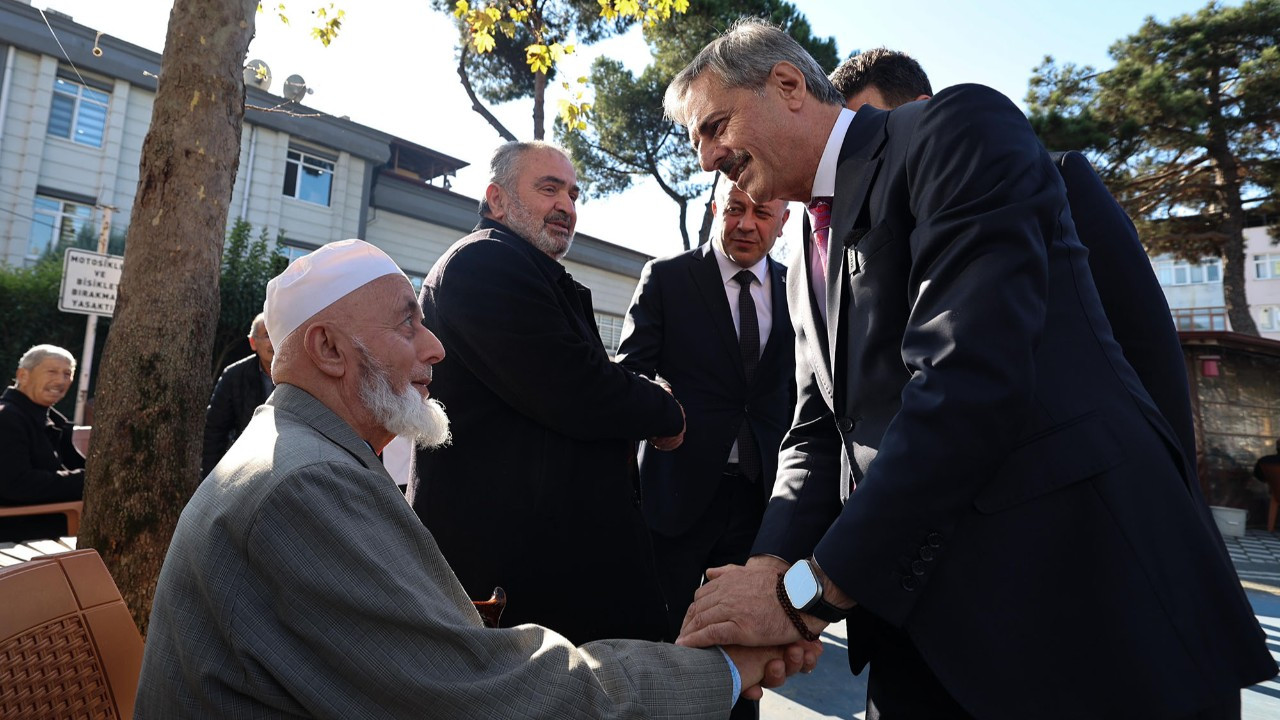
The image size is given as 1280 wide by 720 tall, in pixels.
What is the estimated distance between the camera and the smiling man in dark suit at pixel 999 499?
115cm

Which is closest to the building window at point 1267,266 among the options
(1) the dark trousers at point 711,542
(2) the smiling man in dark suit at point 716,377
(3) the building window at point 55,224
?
(2) the smiling man in dark suit at point 716,377

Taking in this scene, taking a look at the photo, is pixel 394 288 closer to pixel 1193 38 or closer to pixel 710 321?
pixel 710 321

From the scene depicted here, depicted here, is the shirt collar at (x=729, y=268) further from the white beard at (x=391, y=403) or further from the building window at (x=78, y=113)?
the building window at (x=78, y=113)

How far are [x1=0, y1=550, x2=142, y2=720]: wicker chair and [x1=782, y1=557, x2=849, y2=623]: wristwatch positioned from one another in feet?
4.40

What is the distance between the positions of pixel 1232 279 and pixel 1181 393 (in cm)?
2191

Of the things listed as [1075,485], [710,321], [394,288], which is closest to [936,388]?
[1075,485]

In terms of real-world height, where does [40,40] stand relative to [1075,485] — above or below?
above

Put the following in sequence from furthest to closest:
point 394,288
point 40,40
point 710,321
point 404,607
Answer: point 40,40 < point 710,321 < point 394,288 < point 404,607

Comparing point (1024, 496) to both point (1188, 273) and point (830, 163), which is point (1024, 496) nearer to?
point (830, 163)

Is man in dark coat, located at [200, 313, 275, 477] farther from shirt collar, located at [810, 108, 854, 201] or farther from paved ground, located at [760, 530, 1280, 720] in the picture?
shirt collar, located at [810, 108, 854, 201]

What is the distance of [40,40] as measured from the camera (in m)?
17.8

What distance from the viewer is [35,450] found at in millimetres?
5164

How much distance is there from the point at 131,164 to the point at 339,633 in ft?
76.1

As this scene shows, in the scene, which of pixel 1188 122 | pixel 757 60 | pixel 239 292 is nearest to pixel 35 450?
pixel 757 60
